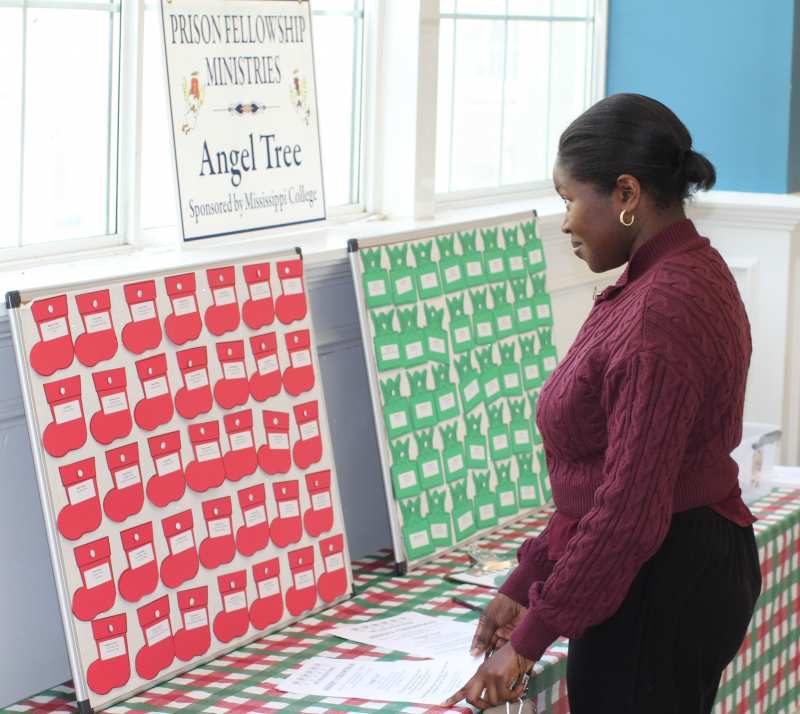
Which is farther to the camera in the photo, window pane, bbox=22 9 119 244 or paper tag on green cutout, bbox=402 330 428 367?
paper tag on green cutout, bbox=402 330 428 367

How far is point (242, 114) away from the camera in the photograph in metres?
3.01

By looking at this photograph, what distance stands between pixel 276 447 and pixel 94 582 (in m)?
0.54

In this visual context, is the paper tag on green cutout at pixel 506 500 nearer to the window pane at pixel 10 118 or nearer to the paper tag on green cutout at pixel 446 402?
the paper tag on green cutout at pixel 446 402

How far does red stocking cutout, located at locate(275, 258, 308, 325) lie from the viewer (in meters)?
2.74

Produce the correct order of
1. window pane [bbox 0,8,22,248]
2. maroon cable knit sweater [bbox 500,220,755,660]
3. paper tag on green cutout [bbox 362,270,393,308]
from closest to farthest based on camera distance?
1. maroon cable knit sweater [bbox 500,220,755,660]
2. window pane [bbox 0,8,22,248]
3. paper tag on green cutout [bbox 362,270,393,308]

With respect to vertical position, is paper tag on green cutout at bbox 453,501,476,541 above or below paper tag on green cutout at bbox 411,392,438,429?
below

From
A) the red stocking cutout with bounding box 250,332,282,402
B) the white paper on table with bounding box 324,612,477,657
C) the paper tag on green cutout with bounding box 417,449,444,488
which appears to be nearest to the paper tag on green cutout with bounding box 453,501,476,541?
the paper tag on green cutout with bounding box 417,449,444,488

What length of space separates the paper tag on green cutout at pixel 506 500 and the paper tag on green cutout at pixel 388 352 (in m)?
0.51

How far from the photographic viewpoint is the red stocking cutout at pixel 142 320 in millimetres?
2400

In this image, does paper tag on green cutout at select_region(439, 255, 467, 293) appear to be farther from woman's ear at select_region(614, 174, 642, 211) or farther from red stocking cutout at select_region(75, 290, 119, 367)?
woman's ear at select_region(614, 174, 642, 211)

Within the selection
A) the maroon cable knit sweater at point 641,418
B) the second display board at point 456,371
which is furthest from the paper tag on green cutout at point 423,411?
the maroon cable knit sweater at point 641,418

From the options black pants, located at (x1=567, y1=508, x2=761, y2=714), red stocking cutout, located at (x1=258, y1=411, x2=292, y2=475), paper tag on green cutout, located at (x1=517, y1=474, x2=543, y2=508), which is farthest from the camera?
paper tag on green cutout, located at (x1=517, y1=474, x2=543, y2=508)

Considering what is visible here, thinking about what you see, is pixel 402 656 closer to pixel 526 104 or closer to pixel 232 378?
pixel 232 378

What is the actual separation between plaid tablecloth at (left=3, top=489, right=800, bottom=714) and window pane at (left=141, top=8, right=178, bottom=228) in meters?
0.98
